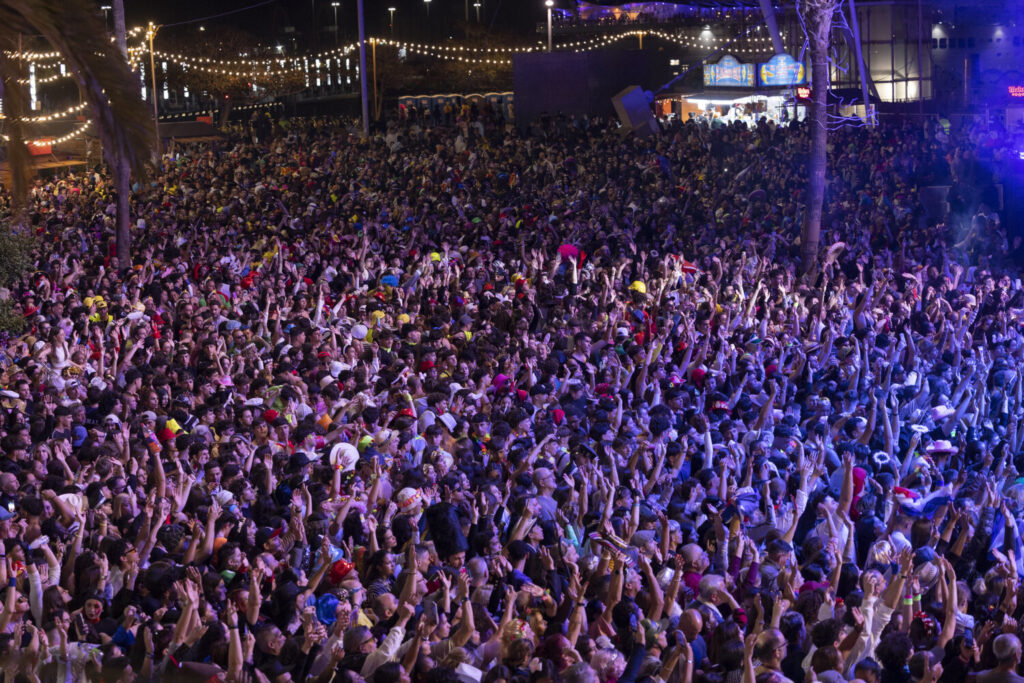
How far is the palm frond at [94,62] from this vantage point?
8.55 ft

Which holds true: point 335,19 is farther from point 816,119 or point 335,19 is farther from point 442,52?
point 816,119

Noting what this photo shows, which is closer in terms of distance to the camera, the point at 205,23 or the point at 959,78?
the point at 959,78

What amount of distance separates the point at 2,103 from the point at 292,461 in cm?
566

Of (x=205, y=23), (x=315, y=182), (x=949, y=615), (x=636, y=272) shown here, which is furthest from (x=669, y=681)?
(x=205, y=23)

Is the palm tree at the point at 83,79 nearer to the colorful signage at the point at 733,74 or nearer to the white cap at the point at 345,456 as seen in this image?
the white cap at the point at 345,456

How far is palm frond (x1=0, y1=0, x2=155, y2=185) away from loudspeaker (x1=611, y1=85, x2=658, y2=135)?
2505 cm

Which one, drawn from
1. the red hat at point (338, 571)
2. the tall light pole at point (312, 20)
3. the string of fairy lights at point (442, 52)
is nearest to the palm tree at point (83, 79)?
the red hat at point (338, 571)

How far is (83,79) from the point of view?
2.65m

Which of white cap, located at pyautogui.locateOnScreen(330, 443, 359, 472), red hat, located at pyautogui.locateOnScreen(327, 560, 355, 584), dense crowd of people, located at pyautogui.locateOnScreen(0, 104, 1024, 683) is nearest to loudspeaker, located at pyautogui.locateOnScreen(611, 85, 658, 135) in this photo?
dense crowd of people, located at pyautogui.locateOnScreen(0, 104, 1024, 683)

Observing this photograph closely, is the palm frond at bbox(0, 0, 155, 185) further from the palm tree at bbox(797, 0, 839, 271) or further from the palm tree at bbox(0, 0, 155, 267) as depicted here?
the palm tree at bbox(797, 0, 839, 271)

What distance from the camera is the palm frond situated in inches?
103

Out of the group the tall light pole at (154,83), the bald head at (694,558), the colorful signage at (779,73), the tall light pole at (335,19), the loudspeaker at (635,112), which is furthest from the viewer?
the tall light pole at (335,19)

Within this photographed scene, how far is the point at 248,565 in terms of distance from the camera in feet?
21.8

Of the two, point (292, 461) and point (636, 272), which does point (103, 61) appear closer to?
point (292, 461)
